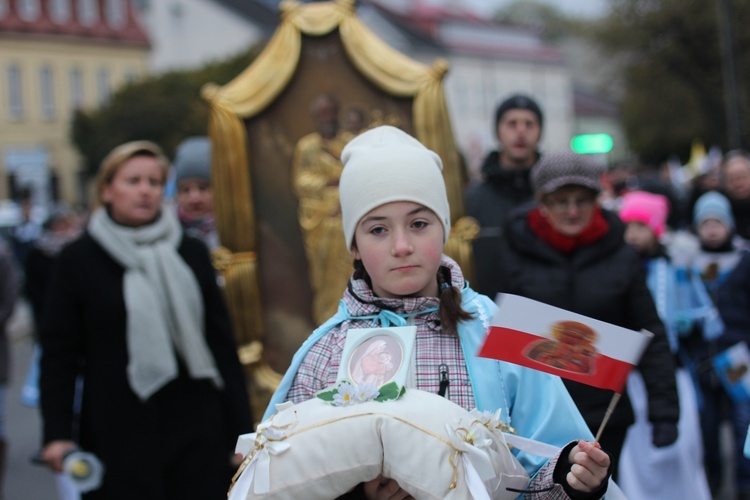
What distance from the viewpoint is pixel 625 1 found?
129 feet

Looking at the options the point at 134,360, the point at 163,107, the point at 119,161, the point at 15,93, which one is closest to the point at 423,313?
the point at 134,360

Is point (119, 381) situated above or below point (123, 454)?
above

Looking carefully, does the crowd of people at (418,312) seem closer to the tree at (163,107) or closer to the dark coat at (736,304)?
the dark coat at (736,304)

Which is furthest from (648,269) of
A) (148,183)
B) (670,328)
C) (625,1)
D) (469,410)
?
(625,1)

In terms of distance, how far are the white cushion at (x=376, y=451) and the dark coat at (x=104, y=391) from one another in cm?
239

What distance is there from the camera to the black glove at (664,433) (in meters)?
4.49

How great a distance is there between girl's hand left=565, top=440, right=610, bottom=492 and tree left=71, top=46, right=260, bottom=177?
147ft

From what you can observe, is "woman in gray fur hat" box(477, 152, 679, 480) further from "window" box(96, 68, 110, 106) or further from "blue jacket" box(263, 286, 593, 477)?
"window" box(96, 68, 110, 106)

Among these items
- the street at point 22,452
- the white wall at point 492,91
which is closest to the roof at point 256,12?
the white wall at point 492,91

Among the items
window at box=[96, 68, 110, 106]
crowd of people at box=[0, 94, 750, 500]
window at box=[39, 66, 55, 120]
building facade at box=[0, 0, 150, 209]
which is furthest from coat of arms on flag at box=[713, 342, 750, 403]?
window at box=[96, 68, 110, 106]

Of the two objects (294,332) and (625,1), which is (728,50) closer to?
(294,332)

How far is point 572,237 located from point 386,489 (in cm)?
226

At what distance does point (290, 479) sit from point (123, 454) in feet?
8.16

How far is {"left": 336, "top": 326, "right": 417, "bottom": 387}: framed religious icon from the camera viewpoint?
109 inches
